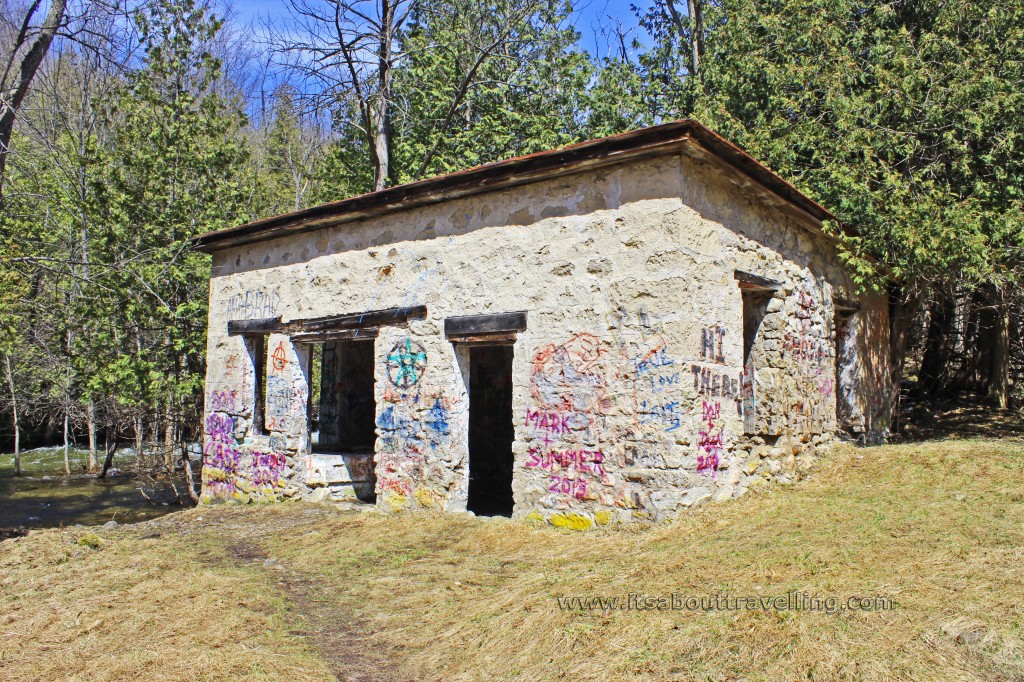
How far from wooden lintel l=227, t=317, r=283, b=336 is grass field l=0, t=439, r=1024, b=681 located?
2.97 meters

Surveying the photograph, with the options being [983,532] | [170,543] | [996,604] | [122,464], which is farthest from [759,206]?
[122,464]

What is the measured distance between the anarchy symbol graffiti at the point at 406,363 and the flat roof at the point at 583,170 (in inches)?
61.1

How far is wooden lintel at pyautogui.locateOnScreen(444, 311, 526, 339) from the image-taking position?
7.00 metres

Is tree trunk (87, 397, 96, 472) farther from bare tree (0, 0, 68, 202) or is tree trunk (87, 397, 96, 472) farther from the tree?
the tree

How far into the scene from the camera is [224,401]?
10.1 m

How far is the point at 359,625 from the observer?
193 inches

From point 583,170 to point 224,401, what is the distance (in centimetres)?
626

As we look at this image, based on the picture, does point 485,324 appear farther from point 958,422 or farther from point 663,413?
point 958,422

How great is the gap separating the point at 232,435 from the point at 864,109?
9.92m

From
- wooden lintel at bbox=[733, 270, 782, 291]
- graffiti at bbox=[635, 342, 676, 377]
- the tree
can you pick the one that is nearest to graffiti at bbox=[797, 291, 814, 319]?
wooden lintel at bbox=[733, 270, 782, 291]

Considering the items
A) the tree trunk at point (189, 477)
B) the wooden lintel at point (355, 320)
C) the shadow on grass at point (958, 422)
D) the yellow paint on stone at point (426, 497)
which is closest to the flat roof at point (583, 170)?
the wooden lintel at point (355, 320)

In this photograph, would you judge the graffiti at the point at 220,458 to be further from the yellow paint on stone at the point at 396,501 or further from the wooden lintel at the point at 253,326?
the yellow paint on stone at the point at 396,501

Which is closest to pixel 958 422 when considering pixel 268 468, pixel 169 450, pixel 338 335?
pixel 338 335

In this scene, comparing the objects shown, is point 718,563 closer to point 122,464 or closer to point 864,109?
point 864,109
